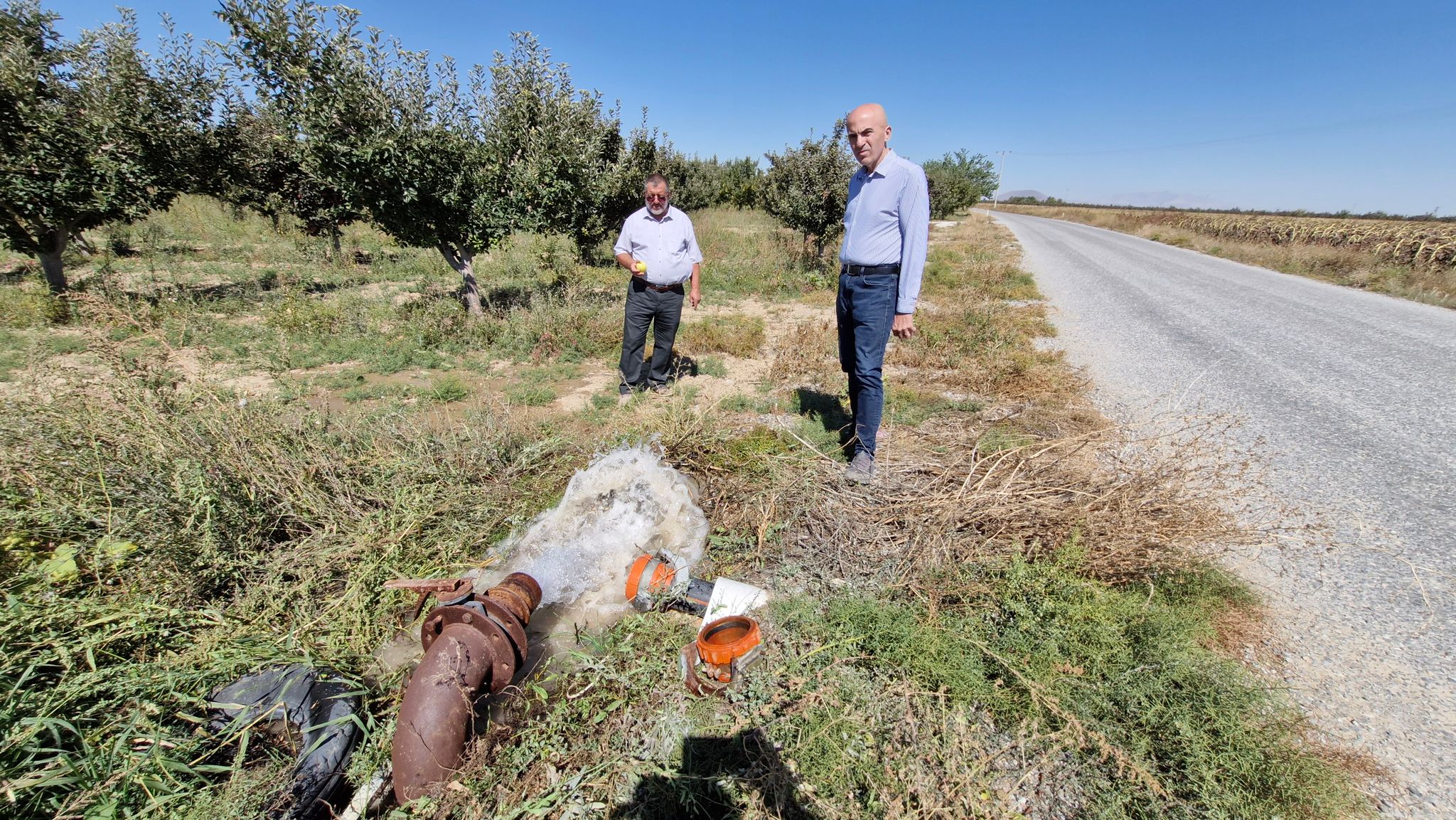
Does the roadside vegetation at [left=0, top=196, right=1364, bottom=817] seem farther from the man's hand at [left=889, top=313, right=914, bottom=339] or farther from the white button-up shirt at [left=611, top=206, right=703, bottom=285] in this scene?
the white button-up shirt at [left=611, top=206, right=703, bottom=285]

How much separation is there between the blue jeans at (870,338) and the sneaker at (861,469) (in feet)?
0.17

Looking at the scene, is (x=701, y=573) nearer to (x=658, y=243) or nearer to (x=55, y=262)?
(x=658, y=243)

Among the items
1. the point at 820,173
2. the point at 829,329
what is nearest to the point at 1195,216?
the point at 820,173

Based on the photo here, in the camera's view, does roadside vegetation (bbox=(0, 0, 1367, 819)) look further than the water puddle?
No

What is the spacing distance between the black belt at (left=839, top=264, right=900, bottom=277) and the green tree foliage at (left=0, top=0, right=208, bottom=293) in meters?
10.4

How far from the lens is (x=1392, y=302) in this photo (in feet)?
29.1

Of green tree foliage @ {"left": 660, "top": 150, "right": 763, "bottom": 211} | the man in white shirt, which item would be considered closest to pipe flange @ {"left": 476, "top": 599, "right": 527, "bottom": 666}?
the man in white shirt

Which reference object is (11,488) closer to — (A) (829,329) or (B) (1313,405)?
(A) (829,329)

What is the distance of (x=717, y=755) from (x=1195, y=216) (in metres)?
48.8

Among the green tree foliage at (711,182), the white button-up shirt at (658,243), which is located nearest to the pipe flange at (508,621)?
the white button-up shirt at (658,243)

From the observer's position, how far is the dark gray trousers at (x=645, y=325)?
184 inches

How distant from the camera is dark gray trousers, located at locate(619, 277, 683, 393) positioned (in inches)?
184

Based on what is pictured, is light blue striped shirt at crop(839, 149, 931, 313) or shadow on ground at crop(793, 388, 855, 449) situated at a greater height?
light blue striped shirt at crop(839, 149, 931, 313)

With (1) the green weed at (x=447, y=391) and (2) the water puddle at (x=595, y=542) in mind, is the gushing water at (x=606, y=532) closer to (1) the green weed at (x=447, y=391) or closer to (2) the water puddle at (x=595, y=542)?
(2) the water puddle at (x=595, y=542)
